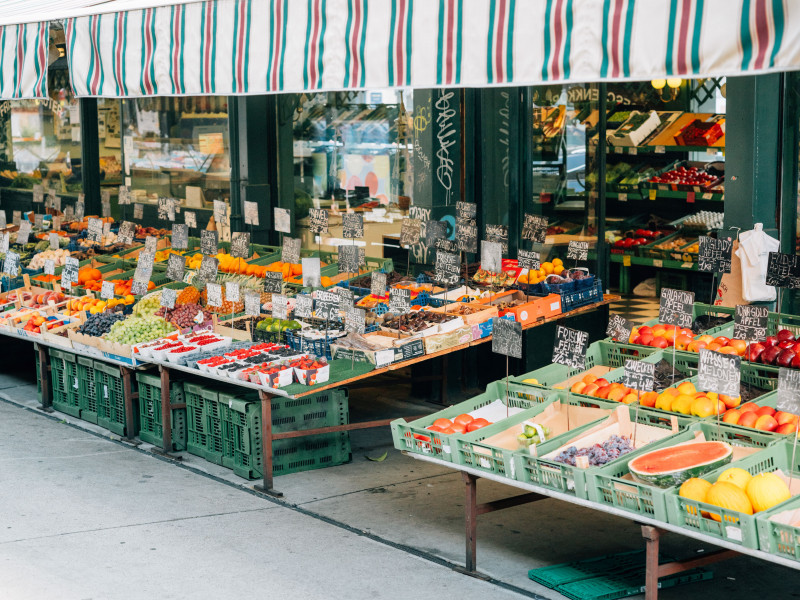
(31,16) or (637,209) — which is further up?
(31,16)

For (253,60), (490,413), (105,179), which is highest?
(253,60)

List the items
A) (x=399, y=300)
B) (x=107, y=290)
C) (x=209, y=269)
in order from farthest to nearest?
1. (x=107, y=290)
2. (x=209, y=269)
3. (x=399, y=300)

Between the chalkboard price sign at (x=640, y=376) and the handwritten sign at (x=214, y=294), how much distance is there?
13.0 ft

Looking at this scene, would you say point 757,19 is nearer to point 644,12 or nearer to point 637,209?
point 644,12

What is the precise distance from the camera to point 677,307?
7.02 meters

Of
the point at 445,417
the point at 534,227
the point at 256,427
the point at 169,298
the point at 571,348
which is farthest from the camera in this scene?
the point at 534,227

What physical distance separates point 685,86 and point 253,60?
883 cm

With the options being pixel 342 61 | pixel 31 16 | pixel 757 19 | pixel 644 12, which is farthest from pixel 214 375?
pixel 757 19

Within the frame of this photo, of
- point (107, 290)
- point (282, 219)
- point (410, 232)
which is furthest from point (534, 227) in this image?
point (107, 290)

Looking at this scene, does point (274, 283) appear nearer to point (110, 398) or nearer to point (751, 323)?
point (110, 398)

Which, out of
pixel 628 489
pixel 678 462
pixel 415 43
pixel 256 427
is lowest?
pixel 256 427

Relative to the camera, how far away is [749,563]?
622 centimetres

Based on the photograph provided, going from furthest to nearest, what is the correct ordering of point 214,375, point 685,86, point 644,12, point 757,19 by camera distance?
point 685,86
point 214,375
point 644,12
point 757,19

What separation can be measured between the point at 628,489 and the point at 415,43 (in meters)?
2.84
